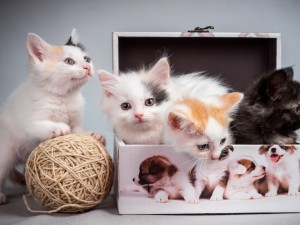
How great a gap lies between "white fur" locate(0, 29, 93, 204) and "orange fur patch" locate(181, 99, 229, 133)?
0.42 m

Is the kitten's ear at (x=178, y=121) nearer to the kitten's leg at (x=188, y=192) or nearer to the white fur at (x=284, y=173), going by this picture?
the kitten's leg at (x=188, y=192)

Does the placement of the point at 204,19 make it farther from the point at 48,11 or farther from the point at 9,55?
the point at 9,55

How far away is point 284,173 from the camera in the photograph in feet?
4.32

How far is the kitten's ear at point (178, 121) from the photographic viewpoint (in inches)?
44.6

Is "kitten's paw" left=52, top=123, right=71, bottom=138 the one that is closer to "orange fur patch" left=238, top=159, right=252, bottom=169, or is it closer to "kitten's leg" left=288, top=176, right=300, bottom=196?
"orange fur patch" left=238, top=159, right=252, bottom=169

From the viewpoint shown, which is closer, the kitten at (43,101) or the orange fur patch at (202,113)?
the orange fur patch at (202,113)

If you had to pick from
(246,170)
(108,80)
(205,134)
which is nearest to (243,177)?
(246,170)

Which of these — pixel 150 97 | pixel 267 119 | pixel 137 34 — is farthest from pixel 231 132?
pixel 137 34

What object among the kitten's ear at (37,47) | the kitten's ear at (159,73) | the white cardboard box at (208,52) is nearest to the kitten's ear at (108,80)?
the kitten's ear at (159,73)

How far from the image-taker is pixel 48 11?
2.18m

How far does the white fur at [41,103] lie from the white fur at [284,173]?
66 cm

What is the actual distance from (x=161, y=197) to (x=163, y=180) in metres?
0.06

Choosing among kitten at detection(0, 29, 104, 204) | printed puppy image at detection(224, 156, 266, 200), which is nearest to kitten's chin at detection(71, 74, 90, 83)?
kitten at detection(0, 29, 104, 204)

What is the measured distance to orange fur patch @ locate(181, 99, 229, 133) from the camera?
1157 millimetres
